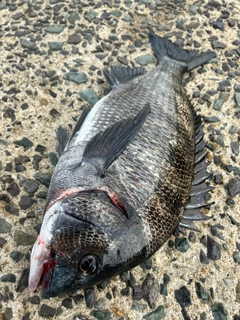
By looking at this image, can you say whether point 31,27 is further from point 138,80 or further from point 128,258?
point 128,258

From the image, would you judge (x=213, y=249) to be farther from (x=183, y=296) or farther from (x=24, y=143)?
(x=24, y=143)

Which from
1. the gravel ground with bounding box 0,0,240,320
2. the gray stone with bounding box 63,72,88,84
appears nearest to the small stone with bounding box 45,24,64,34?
the gravel ground with bounding box 0,0,240,320

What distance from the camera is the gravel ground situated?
2.89 metres

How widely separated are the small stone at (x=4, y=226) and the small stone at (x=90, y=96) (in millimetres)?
1532

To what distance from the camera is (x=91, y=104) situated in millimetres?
4004

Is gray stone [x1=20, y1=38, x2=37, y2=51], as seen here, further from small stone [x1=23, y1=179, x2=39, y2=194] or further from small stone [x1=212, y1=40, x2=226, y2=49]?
small stone [x1=212, y1=40, x2=226, y2=49]

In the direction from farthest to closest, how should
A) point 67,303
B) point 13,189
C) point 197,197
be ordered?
point 13,189, point 197,197, point 67,303

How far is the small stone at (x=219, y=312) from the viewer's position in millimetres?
2949

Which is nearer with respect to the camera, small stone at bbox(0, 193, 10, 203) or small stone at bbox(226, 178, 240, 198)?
small stone at bbox(0, 193, 10, 203)

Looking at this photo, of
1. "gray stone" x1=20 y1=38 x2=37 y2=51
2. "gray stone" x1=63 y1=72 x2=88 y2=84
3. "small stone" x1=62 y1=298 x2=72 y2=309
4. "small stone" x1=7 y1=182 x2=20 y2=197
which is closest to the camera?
"small stone" x1=62 y1=298 x2=72 y2=309

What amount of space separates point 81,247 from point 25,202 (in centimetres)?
104

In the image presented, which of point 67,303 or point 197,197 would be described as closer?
point 67,303

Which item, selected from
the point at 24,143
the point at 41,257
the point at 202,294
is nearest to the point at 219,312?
the point at 202,294

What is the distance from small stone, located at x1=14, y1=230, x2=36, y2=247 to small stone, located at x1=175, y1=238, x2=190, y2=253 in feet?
3.81
